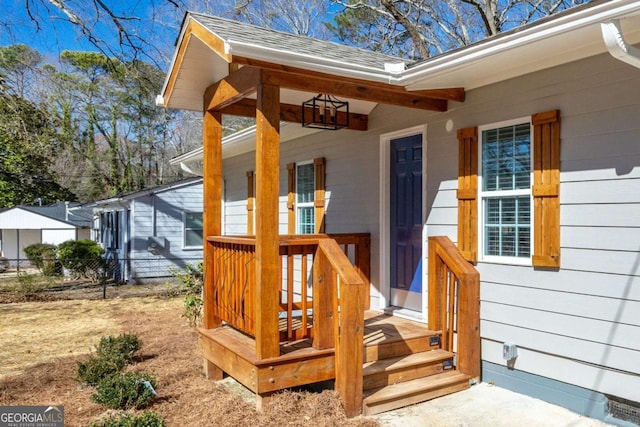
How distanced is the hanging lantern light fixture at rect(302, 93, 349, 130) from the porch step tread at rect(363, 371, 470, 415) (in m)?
2.51

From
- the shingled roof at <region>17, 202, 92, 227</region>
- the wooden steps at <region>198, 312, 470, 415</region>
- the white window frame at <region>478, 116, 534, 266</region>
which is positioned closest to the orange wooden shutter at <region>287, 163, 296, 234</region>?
the wooden steps at <region>198, 312, 470, 415</region>

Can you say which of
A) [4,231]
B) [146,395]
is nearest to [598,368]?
[146,395]

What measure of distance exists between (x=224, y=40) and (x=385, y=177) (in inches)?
99.9

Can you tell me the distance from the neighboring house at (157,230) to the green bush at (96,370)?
7.58 meters

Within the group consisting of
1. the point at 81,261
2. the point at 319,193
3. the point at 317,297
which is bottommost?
the point at 81,261

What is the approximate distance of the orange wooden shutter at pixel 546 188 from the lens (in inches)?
144

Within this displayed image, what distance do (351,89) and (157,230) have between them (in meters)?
9.79

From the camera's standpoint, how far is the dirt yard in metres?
3.54

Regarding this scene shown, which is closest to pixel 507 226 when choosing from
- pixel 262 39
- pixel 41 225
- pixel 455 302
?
pixel 455 302

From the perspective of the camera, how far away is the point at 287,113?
5219 millimetres

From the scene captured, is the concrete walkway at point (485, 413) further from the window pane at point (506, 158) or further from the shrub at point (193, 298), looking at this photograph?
the shrub at point (193, 298)

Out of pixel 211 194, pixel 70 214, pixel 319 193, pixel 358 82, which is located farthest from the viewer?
pixel 70 214

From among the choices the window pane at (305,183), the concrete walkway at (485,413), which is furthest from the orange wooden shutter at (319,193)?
the concrete walkway at (485,413)

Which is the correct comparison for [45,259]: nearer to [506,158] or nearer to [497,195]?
[497,195]
